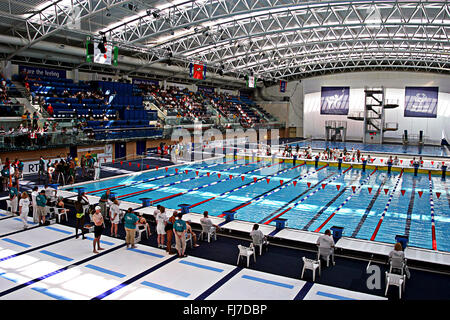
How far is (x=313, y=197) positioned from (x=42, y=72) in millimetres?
23109

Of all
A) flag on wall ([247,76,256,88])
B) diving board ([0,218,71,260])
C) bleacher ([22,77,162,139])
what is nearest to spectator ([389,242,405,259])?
diving board ([0,218,71,260])

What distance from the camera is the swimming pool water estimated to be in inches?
534

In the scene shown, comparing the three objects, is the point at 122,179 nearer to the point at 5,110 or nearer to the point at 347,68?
the point at 5,110

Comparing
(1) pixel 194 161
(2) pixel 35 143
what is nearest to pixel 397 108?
(1) pixel 194 161

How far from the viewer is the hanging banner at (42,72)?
27078 mm

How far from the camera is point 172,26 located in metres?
23.3

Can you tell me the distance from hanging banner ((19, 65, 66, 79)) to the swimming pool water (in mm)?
12853

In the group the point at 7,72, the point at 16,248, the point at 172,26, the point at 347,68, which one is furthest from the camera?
the point at 347,68

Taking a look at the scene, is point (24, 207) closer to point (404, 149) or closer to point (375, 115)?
point (404, 149)

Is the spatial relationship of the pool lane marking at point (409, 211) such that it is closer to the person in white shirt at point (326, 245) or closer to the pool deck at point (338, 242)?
the pool deck at point (338, 242)

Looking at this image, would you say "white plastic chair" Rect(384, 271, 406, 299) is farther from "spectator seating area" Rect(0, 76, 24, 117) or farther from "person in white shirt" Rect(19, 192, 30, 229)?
"spectator seating area" Rect(0, 76, 24, 117)

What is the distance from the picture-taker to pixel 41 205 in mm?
11930

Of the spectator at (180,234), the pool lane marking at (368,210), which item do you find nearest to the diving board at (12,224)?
the spectator at (180,234)

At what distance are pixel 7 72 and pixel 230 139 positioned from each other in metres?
21.4
